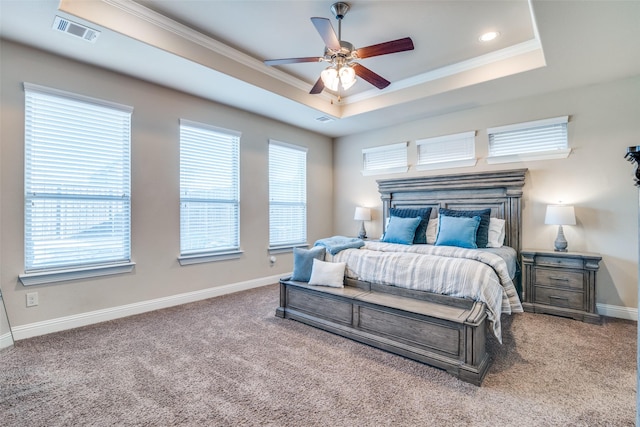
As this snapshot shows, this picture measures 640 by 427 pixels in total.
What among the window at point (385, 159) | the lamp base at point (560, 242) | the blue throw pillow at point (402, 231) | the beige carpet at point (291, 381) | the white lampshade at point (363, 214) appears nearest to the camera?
the beige carpet at point (291, 381)

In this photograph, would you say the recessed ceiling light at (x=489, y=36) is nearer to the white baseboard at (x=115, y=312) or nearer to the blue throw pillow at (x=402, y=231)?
the blue throw pillow at (x=402, y=231)

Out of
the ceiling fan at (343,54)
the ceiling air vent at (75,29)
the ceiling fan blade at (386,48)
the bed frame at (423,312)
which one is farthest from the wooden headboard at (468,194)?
the ceiling air vent at (75,29)

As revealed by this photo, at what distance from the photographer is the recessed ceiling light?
3.11 meters

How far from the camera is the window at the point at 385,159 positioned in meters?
5.25

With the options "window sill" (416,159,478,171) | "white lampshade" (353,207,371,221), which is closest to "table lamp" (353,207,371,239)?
"white lampshade" (353,207,371,221)

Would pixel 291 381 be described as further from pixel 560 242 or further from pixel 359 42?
pixel 560 242

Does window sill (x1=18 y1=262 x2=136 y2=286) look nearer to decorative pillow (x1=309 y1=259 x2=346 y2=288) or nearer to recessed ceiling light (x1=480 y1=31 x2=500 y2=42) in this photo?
decorative pillow (x1=309 y1=259 x2=346 y2=288)

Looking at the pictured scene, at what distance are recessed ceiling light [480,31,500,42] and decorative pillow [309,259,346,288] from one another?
280 cm

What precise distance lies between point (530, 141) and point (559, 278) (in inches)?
71.8

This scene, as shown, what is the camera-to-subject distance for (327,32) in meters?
2.35

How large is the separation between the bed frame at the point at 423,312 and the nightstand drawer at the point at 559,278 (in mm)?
376

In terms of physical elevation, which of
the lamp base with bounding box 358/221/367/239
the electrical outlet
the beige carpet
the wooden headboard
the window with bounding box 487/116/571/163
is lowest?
the beige carpet

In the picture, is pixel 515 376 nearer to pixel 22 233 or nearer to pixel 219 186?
pixel 219 186

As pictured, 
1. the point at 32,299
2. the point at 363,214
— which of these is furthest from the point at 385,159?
the point at 32,299
